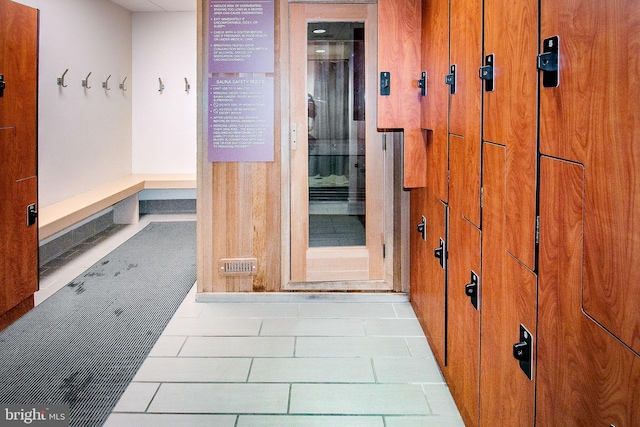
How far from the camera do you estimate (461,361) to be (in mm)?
2654

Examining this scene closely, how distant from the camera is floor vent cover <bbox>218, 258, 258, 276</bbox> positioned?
4.43 metres

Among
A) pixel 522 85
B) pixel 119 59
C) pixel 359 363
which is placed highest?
pixel 119 59

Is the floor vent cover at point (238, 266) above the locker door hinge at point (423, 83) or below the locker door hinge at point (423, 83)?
below

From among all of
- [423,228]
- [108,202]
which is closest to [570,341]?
[423,228]

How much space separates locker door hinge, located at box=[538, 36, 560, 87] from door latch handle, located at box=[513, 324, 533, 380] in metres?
0.73

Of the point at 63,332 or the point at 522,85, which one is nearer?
the point at 522,85

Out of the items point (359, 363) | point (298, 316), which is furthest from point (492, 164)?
point (298, 316)

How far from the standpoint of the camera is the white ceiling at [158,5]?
24.7 feet

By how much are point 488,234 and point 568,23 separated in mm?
911

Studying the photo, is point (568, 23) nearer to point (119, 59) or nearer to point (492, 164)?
point (492, 164)

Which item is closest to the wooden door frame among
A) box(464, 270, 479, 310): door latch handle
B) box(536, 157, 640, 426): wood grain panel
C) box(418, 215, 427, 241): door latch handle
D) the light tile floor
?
the light tile floor

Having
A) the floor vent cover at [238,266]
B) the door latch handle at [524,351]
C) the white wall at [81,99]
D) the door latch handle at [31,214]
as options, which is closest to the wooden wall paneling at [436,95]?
→ the door latch handle at [524,351]

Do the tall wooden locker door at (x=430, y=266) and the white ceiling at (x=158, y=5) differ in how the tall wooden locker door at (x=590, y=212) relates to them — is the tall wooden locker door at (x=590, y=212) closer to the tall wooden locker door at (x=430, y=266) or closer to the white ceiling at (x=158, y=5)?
the tall wooden locker door at (x=430, y=266)

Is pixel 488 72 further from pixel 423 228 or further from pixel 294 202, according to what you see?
pixel 294 202
